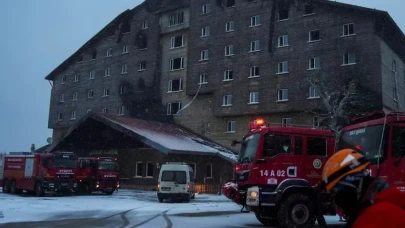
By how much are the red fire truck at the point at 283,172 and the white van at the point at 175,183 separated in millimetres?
11647

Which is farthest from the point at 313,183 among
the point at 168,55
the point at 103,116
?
the point at 168,55

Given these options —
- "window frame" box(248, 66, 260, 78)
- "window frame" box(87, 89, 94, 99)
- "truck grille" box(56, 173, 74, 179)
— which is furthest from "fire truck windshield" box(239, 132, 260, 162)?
"window frame" box(87, 89, 94, 99)

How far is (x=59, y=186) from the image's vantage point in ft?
86.5

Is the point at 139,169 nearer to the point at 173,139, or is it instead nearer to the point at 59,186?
the point at 173,139

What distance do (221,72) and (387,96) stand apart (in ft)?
47.6

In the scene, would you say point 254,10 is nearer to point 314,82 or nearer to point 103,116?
point 314,82

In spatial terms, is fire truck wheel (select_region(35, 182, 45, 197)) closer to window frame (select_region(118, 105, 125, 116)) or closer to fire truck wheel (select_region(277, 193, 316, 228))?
fire truck wheel (select_region(277, 193, 316, 228))

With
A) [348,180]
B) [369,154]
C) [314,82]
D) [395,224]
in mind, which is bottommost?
[395,224]

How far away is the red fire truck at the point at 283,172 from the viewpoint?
11875 mm

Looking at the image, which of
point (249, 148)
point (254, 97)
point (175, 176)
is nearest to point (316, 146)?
point (249, 148)

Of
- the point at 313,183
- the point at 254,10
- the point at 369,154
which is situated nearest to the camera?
the point at 369,154

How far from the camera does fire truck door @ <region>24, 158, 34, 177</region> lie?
88.9 ft

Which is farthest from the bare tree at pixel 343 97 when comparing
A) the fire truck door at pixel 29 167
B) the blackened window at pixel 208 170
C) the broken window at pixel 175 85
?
the fire truck door at pixel 29 167

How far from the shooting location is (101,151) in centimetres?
4003
